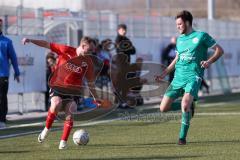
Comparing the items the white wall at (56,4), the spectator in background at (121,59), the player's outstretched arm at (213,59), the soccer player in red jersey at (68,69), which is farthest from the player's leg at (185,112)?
the white wall at (56,4)

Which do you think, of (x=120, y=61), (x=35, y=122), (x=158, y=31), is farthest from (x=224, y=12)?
(x=35, y=122)

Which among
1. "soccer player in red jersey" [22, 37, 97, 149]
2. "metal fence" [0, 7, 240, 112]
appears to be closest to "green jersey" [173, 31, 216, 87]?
"soccer player in red jersey" [22, 37, 97, 149]

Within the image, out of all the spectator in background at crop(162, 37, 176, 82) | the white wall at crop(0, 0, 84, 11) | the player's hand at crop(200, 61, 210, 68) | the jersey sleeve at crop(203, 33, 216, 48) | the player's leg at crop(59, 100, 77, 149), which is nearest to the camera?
the player's hand at crop(200, 61, 210, 68)

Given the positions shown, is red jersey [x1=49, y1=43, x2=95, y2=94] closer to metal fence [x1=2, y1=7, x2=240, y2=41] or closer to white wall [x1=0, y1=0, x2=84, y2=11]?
metal fence [x1=2, y1=7, x2=240, y2=41]

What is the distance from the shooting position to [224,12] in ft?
224

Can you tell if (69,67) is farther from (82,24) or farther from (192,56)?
(82,24)

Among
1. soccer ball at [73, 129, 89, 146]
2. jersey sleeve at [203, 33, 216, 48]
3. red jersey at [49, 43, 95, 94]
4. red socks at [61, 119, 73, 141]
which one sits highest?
jersey sleeve at [203, 33, 216, 48]

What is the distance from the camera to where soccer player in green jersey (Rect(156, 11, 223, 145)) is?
12.3 m

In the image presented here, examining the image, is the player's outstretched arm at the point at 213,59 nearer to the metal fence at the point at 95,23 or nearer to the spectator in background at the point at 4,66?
the spectator in background at the point at 4,66

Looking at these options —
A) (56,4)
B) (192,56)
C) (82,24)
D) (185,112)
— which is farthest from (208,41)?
(56,4)

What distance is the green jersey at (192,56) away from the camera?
12461 millimetres

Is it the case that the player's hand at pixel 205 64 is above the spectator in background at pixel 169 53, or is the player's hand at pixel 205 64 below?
below

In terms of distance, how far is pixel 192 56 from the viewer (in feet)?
41.0

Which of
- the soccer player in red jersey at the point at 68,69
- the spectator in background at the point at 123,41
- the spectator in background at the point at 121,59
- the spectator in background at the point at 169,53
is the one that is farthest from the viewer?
the spectator in background at the point at 169,53
